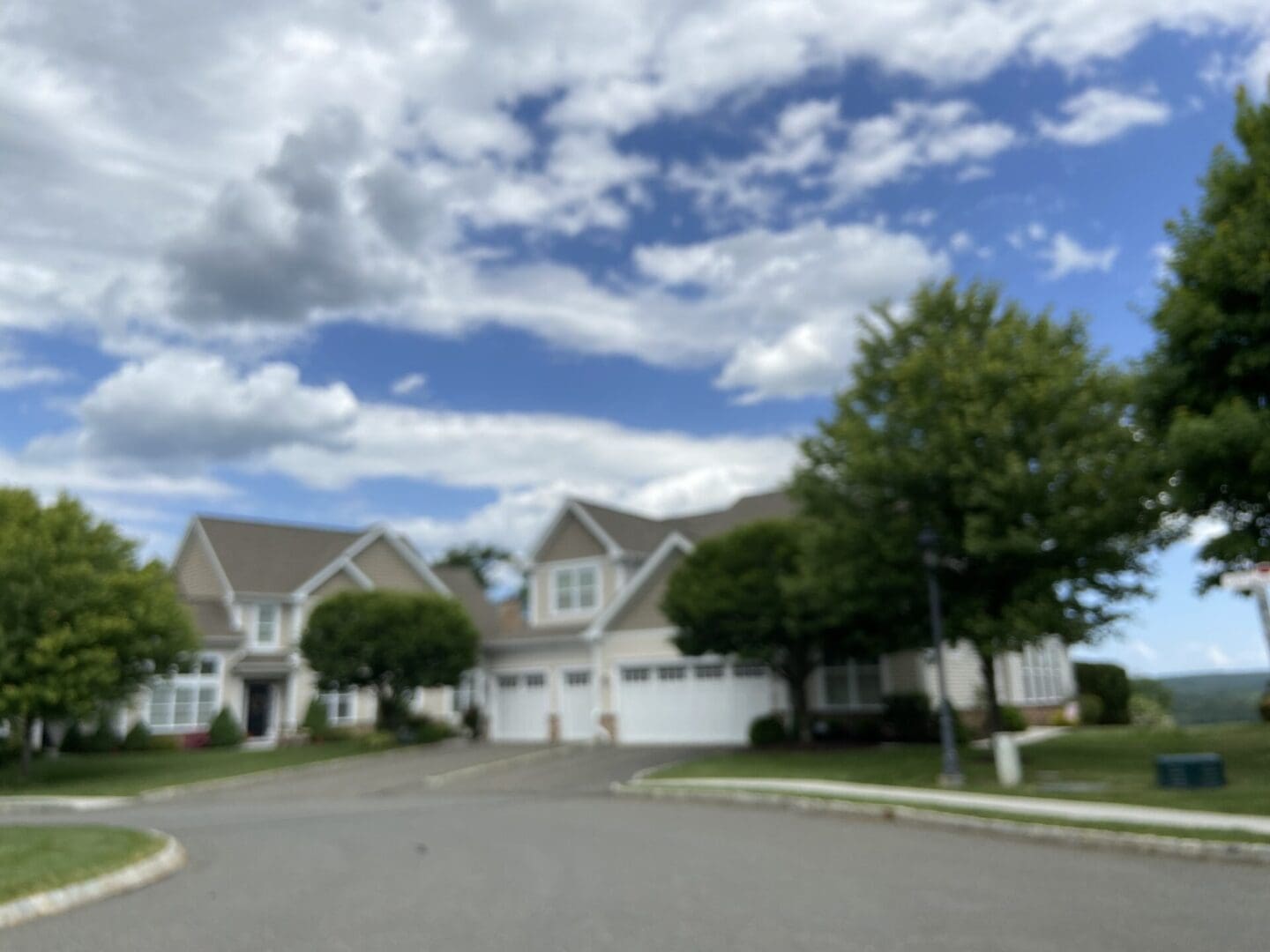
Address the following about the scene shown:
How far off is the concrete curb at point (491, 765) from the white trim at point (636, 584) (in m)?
3.71

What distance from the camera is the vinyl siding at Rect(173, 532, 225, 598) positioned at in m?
38.8

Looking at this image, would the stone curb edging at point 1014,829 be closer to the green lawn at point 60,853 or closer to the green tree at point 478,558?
the green lawn at point 60,853

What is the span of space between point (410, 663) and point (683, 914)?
25953 millimetres

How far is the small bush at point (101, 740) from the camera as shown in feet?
108

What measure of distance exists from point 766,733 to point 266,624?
2072 cm

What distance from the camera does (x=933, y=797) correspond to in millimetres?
15461

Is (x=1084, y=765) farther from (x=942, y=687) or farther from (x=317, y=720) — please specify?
(x=317, y=720)

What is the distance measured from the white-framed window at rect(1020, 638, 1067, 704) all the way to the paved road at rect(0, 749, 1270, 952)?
60.4 ft

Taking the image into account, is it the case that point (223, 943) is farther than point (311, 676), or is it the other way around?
point (311, 676)

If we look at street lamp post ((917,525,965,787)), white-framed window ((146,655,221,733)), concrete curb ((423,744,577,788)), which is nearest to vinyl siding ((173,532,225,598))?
white-framed window ((146,655,221,733))

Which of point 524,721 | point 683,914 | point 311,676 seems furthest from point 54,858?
point 311,676

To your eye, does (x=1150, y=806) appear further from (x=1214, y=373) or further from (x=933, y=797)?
(x=1214, y=373)

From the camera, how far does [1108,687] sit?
3394cm

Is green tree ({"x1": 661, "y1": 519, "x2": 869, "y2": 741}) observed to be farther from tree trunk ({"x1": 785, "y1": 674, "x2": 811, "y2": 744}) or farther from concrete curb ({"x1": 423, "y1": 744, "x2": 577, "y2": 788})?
concrete curb ({"x1": 423, "y1": 744, "x2": 577, "y2": 788})
